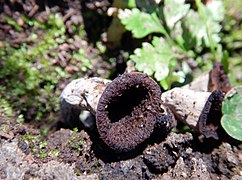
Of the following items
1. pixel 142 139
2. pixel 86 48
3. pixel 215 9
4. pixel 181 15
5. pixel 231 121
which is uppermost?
pixel 215 9

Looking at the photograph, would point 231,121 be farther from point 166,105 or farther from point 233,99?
point 166,105

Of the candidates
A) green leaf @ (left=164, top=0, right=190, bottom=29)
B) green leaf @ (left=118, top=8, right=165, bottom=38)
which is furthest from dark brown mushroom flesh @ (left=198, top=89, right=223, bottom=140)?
green leaf @ (left=164, top=0, right=190, bottom=29)

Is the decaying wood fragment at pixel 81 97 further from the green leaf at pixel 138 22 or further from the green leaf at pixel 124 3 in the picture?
the green leaf at pixel 124 3

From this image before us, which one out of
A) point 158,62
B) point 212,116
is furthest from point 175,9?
point 212,116

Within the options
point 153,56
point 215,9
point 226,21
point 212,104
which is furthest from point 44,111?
point 226,21

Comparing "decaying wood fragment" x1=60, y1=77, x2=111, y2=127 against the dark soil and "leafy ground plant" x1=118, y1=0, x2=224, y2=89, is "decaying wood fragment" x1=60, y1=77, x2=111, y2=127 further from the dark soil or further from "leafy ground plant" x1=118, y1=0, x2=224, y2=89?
"leafy ground plant" x1=118, y1=0, x2=224, y2=89

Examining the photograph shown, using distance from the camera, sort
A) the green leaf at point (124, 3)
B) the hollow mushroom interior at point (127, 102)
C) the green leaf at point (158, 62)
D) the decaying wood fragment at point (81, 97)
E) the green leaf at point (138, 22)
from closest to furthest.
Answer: the hollow mushroom interior at point (127, 102) < the decaying wood fragment at point (81, 97) < the green leaf at point (158, 62) < the green leaf at point (138, 22) < the green leaf at point (124, 3)

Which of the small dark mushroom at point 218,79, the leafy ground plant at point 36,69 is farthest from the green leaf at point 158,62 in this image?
the leafy ground plant at point 36,69
